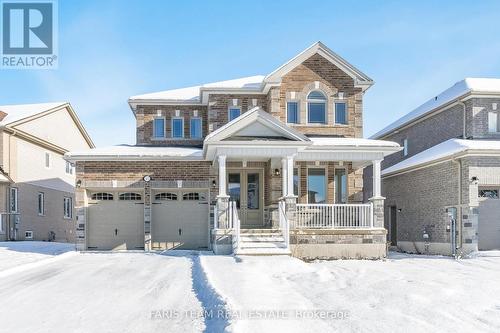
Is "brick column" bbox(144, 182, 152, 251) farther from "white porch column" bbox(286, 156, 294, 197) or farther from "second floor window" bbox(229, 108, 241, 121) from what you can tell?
"white porch column" bbox(286, 156, 294, 197)

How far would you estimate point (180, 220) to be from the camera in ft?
62.5

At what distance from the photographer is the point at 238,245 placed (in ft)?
50.2

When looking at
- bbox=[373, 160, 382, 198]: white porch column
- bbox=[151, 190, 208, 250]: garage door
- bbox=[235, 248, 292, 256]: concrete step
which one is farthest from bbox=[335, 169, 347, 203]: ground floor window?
bbox=[151, 190, 208, 250]: garage door

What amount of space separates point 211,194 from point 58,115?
48.1 ft

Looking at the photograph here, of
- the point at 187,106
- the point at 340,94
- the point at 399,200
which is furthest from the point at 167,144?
the point at 399,200

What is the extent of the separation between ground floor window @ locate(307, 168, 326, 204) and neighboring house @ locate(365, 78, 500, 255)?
4340 mm

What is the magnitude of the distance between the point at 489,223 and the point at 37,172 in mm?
21521

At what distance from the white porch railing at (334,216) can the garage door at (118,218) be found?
6251 millimetres

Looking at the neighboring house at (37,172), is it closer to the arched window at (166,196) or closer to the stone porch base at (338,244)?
the arched window at (166,196)

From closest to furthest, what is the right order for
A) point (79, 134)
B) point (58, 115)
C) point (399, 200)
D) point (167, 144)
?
point (167, 144) → point (399, 200) → point (58, 115) → point (79, 134)

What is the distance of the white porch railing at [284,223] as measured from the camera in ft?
50.8

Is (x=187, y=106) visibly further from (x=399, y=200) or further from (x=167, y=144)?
(x=399, y=200)

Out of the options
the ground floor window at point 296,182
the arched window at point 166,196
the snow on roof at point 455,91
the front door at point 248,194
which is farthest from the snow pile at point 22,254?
the snow on roof at point 455,91

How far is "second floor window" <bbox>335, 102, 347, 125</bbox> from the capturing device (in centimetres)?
1959
